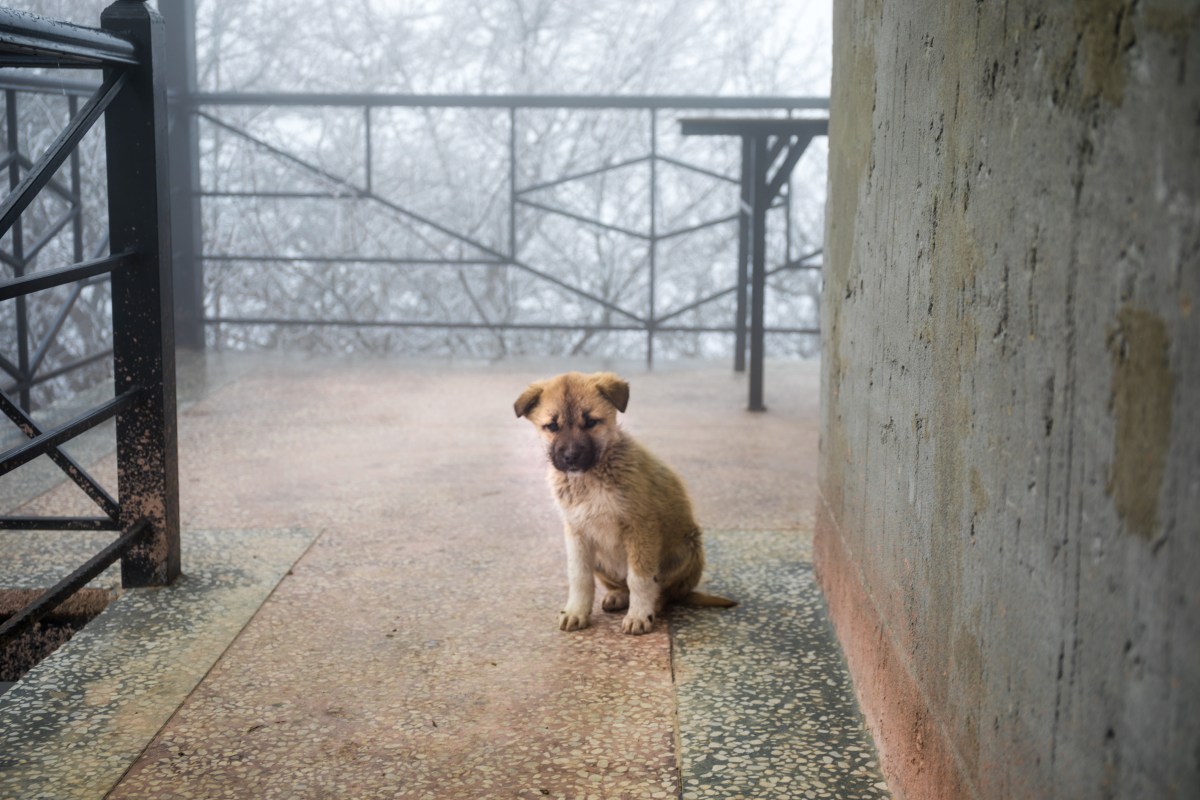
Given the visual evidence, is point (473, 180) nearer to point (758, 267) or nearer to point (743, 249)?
Answer: point (743, 249)

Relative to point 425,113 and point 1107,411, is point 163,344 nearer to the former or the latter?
point 1107,411

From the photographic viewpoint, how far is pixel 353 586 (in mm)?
3930

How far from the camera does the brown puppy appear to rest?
355 cm

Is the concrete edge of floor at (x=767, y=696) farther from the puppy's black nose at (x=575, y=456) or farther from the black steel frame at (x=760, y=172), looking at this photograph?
the black steel frame at (x=760, y=172)

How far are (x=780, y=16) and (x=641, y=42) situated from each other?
4.07 ft

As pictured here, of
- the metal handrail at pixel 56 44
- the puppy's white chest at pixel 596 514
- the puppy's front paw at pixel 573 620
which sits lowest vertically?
the puppy's front paw at pixel 573 620

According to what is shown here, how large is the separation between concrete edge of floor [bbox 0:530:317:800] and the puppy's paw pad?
1.03 meters

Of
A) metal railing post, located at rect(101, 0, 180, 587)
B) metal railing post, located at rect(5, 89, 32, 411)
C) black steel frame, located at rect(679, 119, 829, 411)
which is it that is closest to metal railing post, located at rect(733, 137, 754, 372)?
black steel frame, located at rect(679, 119, 829, 411)

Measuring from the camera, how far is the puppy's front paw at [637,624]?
3.56m

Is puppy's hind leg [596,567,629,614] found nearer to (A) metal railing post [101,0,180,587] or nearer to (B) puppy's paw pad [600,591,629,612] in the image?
(B) puppy's paw pad [600,591,629,612]

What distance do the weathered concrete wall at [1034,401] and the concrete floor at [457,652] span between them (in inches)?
15.6

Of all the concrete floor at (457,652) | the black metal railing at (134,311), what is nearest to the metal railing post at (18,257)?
the concrete floor at (457,652)

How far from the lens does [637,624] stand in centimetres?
356

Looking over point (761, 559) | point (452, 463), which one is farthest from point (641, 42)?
point (761, 559)
